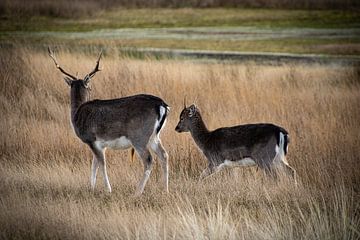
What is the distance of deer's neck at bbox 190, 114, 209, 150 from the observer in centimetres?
1227

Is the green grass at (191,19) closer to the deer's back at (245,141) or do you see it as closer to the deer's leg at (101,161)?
the deer's back at (245,141)

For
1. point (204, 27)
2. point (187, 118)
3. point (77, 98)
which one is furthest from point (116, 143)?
point (204, 27)

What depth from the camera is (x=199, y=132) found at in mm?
12383

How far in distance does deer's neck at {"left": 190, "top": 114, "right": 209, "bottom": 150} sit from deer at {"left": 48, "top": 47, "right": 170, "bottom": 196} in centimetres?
115

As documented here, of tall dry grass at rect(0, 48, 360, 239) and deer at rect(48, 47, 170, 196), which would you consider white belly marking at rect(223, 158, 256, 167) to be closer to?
tall dry grass at rect(0, 48, 360, 239)

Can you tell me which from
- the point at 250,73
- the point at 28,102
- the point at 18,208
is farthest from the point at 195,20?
the point at 18,208

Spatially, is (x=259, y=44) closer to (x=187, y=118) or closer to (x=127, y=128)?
(x=187, y=118)

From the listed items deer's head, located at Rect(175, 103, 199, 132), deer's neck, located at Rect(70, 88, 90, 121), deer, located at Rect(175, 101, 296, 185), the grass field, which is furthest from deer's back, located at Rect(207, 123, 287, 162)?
the grass field

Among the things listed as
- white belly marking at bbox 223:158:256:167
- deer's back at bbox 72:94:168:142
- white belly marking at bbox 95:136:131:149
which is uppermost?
deer's back at bbox 72:94:168:142

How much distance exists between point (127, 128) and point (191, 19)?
34.7 meters

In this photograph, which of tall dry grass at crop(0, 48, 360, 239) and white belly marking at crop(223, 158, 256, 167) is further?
white belly marking at crop(223, 158, 256, 167)

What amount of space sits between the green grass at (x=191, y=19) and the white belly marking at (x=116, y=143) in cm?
2815

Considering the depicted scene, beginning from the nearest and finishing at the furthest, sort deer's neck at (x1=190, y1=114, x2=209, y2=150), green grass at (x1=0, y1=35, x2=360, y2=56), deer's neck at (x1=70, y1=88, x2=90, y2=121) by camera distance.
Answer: deer's neck at (x1=70, y1=88, x2=90, y2=121)
deer's neck at (x1=190, y1=114, x2=209, y2=150)
green grass at (x1=0, y1=35, x2=360, y2=56)

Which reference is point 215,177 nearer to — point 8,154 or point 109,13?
point 8,154
